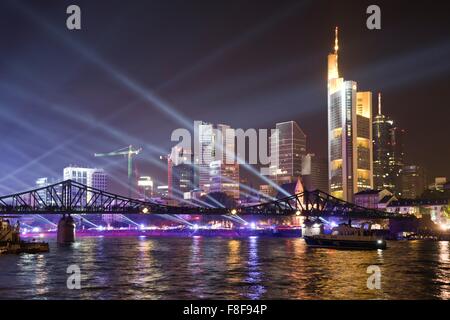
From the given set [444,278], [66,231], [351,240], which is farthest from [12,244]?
[444,278]

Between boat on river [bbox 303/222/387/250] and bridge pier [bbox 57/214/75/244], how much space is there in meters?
63.9

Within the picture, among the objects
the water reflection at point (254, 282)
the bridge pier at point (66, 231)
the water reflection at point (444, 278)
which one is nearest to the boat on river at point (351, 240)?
the water reflection at point (444, 278)

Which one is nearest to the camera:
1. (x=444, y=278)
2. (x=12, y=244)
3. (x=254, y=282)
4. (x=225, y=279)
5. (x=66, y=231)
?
(x=254, y=282)

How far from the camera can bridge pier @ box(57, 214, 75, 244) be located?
6063 inches

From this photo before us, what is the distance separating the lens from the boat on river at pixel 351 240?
118 metres

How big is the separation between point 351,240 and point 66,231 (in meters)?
74.9

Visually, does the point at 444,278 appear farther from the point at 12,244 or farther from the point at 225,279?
the point at 12,244

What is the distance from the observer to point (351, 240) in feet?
391
